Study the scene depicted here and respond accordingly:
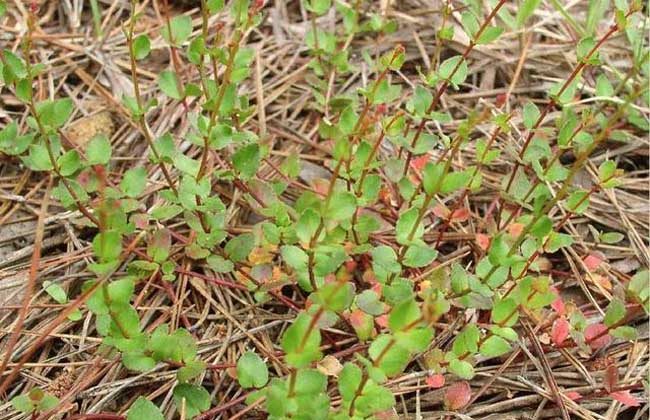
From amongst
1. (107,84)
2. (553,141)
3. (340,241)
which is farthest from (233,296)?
(553,141)

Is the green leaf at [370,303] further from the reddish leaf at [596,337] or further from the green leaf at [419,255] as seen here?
the reddish leaf at [596,337]

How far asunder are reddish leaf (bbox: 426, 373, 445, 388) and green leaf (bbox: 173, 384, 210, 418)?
0.52 meters

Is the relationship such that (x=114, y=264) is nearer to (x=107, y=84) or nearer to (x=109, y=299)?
(x=109, y=299)

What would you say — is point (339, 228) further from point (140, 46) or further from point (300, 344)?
point (140, 46)

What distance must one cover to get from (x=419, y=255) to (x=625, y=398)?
0.60 m

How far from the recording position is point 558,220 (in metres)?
2.21

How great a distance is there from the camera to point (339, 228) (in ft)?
5.99

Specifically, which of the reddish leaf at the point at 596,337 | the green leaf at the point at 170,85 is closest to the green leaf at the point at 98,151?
the green leaf at the point at 170,85

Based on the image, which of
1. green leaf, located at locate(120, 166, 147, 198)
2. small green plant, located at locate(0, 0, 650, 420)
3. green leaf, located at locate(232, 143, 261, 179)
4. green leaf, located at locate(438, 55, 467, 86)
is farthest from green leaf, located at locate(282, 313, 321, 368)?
green leaf, located at locate(438, 55, 467, 86)

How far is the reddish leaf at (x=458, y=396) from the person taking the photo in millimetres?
1770

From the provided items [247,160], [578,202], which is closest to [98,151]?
[247,160]

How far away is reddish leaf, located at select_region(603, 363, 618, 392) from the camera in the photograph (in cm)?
179

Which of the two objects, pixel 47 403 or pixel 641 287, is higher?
pixel 641 287

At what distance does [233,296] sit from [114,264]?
1.74ft
